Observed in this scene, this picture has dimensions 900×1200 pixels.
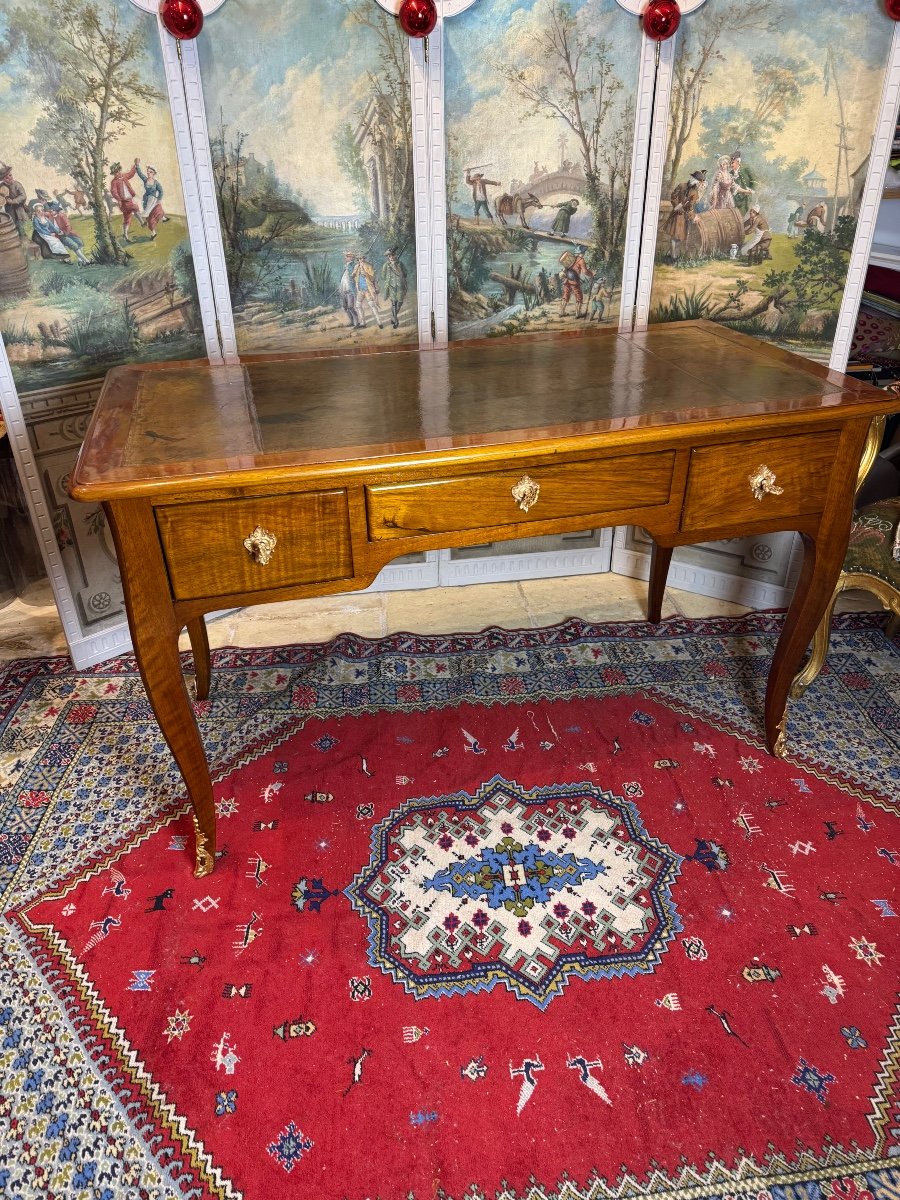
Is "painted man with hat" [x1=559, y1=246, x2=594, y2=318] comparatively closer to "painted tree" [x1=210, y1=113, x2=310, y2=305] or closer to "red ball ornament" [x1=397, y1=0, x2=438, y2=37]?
"red ball ornament" [x1=397, y1=0, x2=438, y2=37]

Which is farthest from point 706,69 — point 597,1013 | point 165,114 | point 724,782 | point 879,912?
point 597,1013

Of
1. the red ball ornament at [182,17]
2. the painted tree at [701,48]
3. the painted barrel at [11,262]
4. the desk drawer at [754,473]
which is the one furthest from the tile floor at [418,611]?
the red ball ornament at [182,17]

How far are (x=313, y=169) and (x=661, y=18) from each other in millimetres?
1250

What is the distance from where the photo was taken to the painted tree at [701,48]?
2730 mm

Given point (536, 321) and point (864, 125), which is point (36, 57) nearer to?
point (536, 321)

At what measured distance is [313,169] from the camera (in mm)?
2836

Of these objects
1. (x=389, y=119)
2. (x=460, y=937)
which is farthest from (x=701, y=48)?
(x=460, y=937)

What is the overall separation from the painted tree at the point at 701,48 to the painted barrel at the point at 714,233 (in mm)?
234

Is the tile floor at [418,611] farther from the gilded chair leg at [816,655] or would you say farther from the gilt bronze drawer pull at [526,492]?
the gilt bronze drawer pull at [526,492]

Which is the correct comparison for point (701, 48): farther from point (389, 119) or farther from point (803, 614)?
point (803, 614)

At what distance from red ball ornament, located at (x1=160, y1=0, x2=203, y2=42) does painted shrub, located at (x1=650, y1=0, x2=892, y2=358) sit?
62.7 inches

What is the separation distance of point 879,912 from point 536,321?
7.62 feet

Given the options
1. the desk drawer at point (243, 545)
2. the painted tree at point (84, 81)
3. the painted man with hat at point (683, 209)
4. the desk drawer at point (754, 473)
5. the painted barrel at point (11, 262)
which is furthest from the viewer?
the painted man with hat at point (683, 209)

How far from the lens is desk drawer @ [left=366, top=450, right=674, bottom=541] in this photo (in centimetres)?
188
